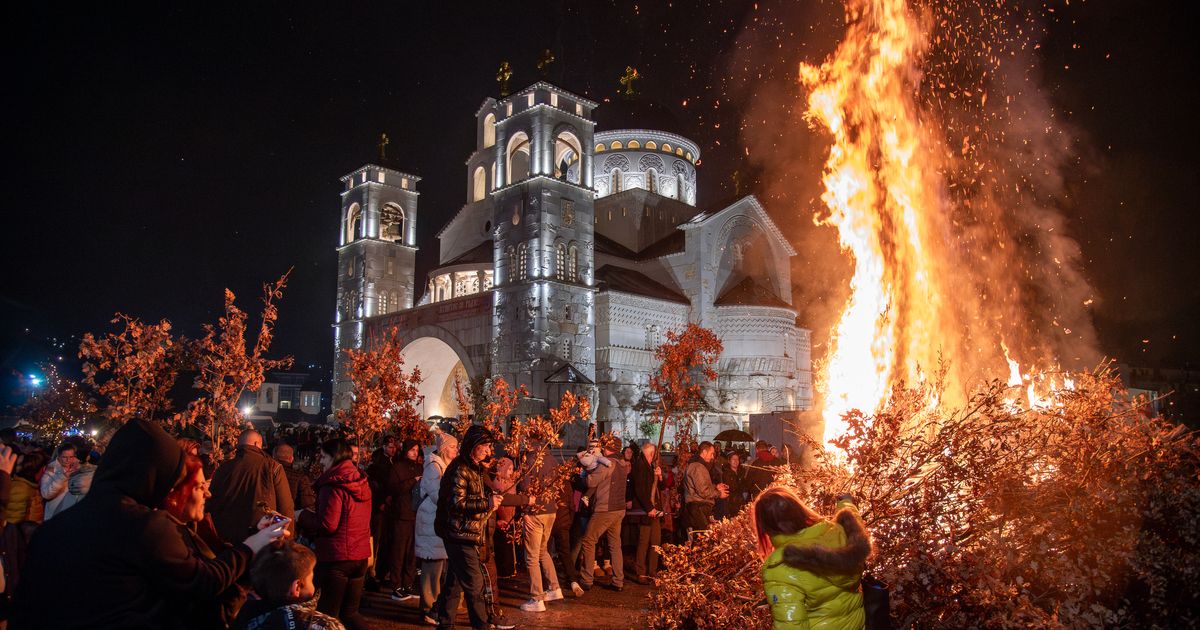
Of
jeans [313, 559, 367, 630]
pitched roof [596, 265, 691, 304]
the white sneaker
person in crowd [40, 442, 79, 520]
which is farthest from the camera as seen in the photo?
pitched roof [596, 265, 691, 304]

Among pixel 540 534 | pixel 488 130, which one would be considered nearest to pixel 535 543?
pixel 540 534

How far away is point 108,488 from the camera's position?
283 cm

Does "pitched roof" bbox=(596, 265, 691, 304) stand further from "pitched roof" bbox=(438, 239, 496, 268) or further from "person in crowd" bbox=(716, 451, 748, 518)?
"person in crowd" bbox=(716, 451, 748, 518)

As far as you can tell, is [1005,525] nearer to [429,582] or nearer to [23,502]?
[429,582]

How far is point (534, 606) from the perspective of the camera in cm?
800

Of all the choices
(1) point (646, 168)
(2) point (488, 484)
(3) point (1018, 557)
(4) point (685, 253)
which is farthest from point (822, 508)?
(1) point (646, 168)

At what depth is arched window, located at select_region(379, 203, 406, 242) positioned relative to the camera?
152 ft

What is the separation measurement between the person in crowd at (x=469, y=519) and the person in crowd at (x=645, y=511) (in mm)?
3908

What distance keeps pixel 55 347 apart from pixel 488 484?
5135 cm

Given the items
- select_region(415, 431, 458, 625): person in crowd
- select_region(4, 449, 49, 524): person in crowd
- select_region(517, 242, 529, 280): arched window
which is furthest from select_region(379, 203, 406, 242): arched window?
select_region(415, 431, 458, 625): person in crowd

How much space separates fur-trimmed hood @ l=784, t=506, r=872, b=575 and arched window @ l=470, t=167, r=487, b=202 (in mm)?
44963

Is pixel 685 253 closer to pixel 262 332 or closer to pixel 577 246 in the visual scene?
pixel 577 246

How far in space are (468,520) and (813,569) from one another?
3.38 meters

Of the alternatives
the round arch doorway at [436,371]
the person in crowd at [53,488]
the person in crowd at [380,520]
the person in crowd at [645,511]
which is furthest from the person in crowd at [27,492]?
the round arch doorway at [436,371]
